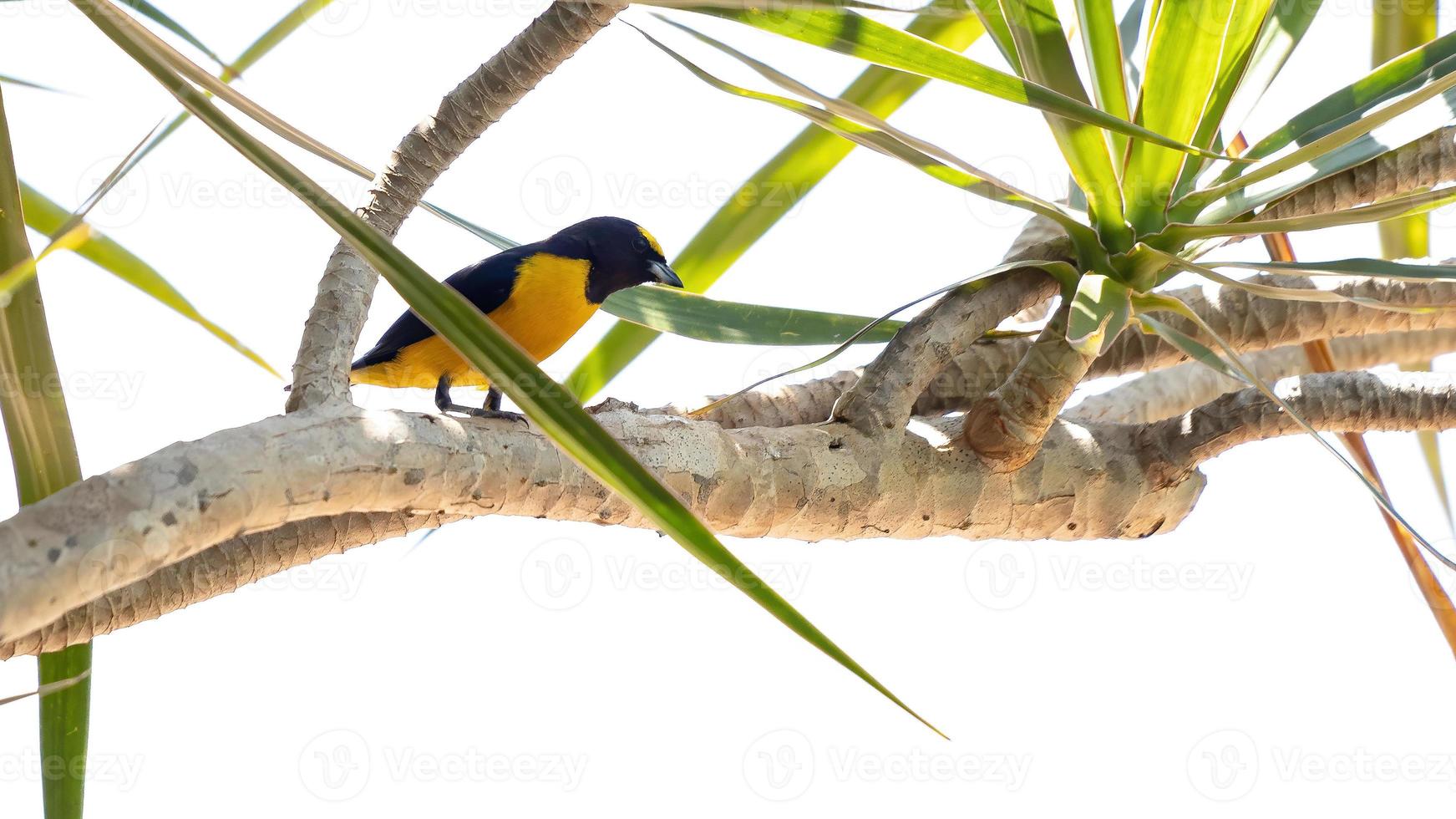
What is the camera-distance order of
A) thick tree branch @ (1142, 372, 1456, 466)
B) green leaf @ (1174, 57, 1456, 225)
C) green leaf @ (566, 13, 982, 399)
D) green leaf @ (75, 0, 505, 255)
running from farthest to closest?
green leaf @ (566, 13, 982, 399) < thick tree branch @ (1142, 372, 1456, 466) < green leaf @ (1174, 57, 1456, 225) < green leaf @ (75, 0, 505, 255)

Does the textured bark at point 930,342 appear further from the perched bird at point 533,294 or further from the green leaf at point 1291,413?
the perched bird at point 533,294

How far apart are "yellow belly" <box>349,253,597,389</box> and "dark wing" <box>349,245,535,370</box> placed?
0.01 meters

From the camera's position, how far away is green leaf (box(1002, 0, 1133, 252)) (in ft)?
3.55

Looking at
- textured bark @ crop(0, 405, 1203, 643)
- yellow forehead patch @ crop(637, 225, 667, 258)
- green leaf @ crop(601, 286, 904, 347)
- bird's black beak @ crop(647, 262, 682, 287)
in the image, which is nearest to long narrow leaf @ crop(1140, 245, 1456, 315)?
textured bark @ crop(0, 405, 1203, 643)

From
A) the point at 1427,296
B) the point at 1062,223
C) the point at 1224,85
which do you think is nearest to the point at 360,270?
the point at 1062,223

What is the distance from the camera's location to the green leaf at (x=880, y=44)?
0.85m

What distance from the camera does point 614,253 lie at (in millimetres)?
1715

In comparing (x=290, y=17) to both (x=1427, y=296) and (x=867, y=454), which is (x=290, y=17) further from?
(x=1427, y=296)

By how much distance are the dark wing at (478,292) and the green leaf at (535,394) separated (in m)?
0.92

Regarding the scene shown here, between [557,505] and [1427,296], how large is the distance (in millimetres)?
1268

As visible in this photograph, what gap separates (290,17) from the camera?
1265 mm

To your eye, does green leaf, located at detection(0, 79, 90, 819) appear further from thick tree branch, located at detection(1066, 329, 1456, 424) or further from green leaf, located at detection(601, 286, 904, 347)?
thick tree branch, located at detection(1066, 329, 1456, 424)

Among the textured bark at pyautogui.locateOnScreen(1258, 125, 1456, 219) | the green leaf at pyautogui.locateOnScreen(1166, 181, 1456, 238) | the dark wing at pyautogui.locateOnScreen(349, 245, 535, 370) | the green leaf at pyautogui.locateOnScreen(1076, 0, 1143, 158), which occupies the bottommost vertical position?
the green leaf at pyautogui.locateOnScreen(1166, 181, 1456, 238)

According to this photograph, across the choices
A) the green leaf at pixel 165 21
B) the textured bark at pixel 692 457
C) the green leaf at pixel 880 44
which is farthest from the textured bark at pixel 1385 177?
the green leaf at pixel 165 21
